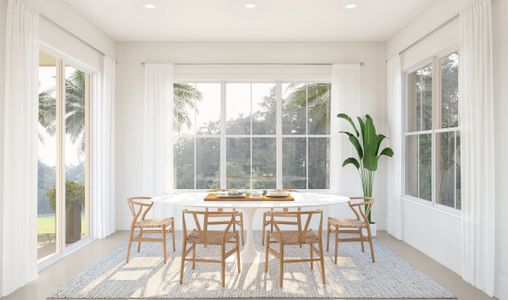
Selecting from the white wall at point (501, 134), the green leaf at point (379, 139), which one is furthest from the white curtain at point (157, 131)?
the white wall at point (501, 134)

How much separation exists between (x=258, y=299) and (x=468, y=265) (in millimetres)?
2056

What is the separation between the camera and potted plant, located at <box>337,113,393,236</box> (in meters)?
5.60

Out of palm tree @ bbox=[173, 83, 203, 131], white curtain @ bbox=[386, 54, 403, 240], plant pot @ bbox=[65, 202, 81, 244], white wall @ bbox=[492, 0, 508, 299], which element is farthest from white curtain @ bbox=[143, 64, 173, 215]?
white wall @ bbox=[492, 0, 508, 299]

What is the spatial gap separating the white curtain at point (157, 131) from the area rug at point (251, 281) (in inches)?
63.5

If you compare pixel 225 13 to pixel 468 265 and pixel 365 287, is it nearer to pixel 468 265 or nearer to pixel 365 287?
pixel 365 287

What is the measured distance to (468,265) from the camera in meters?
3.67

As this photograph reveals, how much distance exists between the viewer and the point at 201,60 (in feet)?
20.2

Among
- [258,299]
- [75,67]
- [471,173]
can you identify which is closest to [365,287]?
[258,299]

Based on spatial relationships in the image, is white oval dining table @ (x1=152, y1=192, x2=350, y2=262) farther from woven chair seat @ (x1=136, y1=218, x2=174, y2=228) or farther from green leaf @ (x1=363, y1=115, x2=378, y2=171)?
green leaf @ (x1=363, y1=115, x2=378, y2=171)

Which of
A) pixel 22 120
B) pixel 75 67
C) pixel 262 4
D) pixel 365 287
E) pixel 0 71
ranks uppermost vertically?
pixel 262 4

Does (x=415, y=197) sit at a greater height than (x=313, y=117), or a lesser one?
lesser

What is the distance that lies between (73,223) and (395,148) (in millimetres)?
4591

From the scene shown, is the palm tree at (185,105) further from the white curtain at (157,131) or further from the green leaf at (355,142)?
the green leaf at (355,142)

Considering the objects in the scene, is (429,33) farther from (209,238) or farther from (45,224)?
(45,224)
